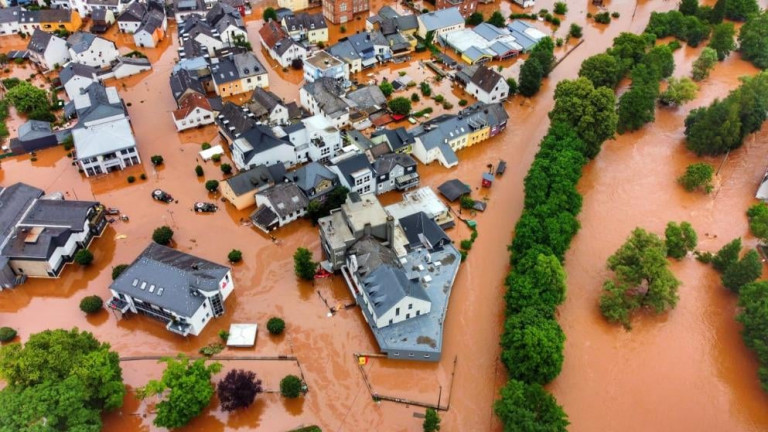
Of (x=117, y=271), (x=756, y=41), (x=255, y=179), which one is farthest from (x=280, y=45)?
(x=756, y=41)

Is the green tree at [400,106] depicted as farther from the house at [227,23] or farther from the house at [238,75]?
the house at [227,23]

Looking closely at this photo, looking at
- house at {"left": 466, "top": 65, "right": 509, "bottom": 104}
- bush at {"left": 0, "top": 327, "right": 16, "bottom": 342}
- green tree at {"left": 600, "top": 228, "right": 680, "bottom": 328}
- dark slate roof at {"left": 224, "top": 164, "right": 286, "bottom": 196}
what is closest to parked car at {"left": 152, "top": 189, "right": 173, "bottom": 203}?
dark slate roof at {"left": 224, "top": 164, "right": 286, "bottom": 196}

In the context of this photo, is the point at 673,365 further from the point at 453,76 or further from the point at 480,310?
the point at 453,76

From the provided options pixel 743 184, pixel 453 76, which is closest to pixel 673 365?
pixel 743 184

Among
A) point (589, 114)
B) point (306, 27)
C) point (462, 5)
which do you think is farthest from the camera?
point (462, 5)

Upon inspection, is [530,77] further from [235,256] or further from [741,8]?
[741,8]

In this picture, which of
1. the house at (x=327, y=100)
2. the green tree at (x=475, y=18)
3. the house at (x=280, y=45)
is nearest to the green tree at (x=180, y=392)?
the house at (x=327, y=100)
